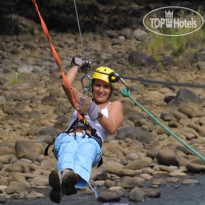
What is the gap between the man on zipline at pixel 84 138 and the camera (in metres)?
5.21

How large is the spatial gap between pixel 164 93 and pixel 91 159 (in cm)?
791

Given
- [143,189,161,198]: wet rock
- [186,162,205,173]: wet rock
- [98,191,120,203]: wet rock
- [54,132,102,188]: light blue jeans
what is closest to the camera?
[54,132,102,188]: light blue jeans

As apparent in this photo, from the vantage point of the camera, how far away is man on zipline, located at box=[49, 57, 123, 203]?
5214 mm

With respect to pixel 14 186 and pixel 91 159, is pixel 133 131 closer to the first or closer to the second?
pixel 14 186

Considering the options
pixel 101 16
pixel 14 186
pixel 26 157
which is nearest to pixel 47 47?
pixel 101 16

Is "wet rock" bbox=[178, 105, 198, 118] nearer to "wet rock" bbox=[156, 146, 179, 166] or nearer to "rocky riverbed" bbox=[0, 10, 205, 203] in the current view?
"rocky riverbed" bbox=[0, 10, 205, 203]

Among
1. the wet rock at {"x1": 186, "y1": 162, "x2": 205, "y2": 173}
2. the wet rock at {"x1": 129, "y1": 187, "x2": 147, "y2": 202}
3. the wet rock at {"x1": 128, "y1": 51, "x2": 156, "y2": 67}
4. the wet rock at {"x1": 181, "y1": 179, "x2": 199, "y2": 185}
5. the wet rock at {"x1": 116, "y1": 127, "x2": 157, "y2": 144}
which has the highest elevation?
the wet rock at {"x1": 128, "y1": 51, "x2": 156, "y2": 67}

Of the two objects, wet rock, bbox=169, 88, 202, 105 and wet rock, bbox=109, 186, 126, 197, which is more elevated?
wet rock, bbox=169, 88, 202, 105

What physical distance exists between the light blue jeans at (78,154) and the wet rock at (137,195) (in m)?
1.99

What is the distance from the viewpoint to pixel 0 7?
17719mm

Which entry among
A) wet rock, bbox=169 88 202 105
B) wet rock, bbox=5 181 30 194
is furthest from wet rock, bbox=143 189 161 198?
wet rock, bbox=169 88 202 105

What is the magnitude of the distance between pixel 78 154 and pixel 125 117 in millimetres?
6128

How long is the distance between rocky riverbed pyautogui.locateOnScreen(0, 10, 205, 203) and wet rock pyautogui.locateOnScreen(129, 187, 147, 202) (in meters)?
0.01

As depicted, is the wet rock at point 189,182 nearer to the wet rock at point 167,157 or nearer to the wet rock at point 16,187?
the wet rock at point 167,157
